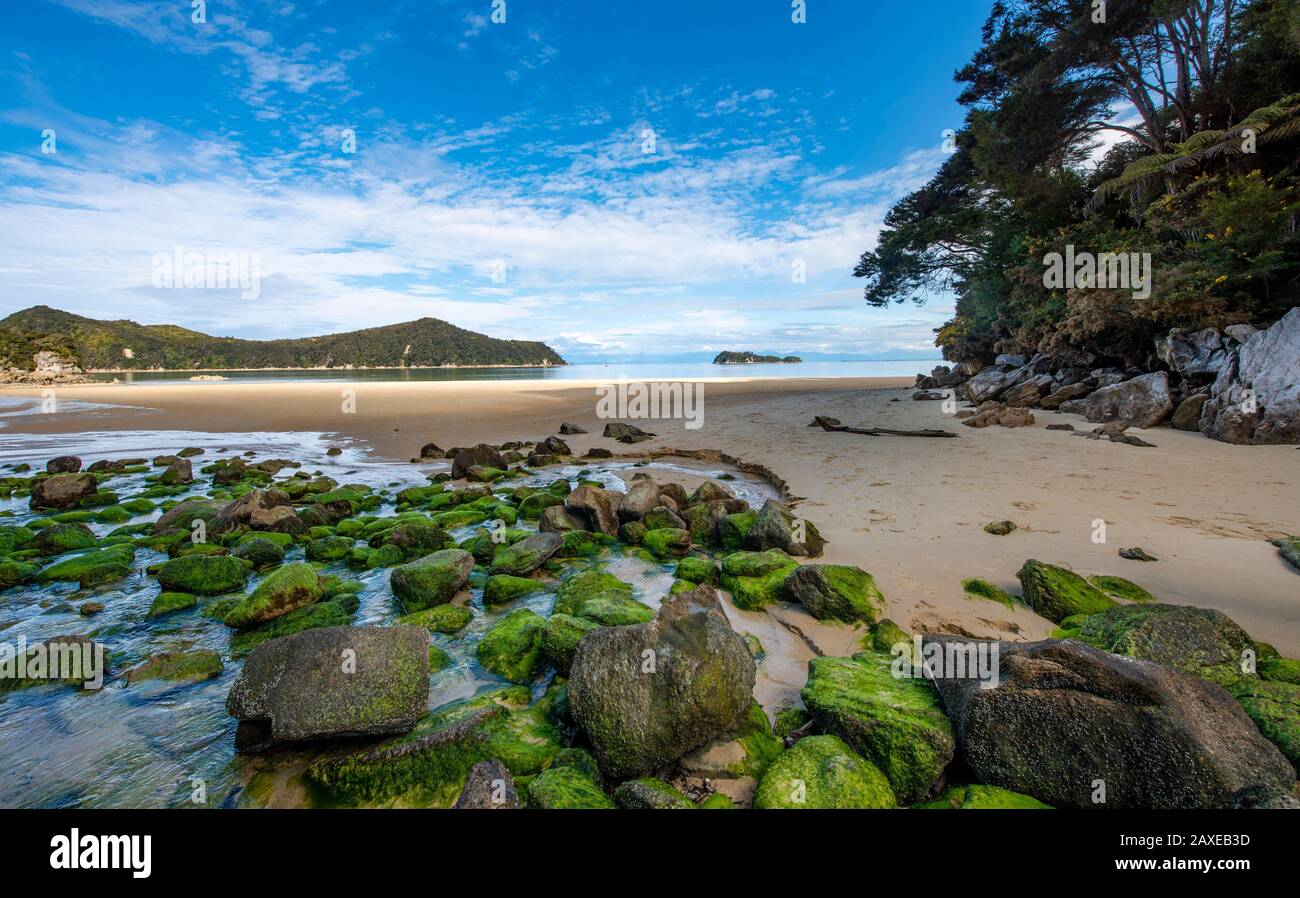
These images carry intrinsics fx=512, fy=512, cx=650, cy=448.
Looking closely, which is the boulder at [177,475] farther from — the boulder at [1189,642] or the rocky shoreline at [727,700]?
the boulder at [1189,642]

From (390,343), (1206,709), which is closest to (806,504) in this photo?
(1206,709)

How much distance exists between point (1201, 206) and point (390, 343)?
18908cm

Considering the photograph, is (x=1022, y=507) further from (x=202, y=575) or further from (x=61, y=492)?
(x=61, y=492)

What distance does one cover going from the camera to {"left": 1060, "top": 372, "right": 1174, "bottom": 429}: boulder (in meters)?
14.7

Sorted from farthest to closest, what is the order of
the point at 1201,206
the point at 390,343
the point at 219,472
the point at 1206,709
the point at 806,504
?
the point at 390,343, the point at 1201,206, the point at 219,472, the point at 806,504, the point at 1206,709

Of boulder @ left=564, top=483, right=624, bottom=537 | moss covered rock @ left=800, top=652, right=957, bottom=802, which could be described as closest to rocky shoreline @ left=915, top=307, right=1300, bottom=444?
boulder @ left=564, top=483, right=624, bottom=537

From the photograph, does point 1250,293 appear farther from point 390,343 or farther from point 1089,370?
point 390,343

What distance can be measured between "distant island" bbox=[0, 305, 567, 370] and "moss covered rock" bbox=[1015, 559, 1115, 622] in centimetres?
16052

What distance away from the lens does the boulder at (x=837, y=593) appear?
5684 millimetres

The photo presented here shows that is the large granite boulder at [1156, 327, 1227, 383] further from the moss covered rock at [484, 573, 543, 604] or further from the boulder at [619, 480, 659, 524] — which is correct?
the moss covered rock at [484, 573, 543, 604]

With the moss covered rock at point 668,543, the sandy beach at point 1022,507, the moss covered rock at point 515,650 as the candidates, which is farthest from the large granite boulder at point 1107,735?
the moss covered rock at point 668,543

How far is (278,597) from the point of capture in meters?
6.20
